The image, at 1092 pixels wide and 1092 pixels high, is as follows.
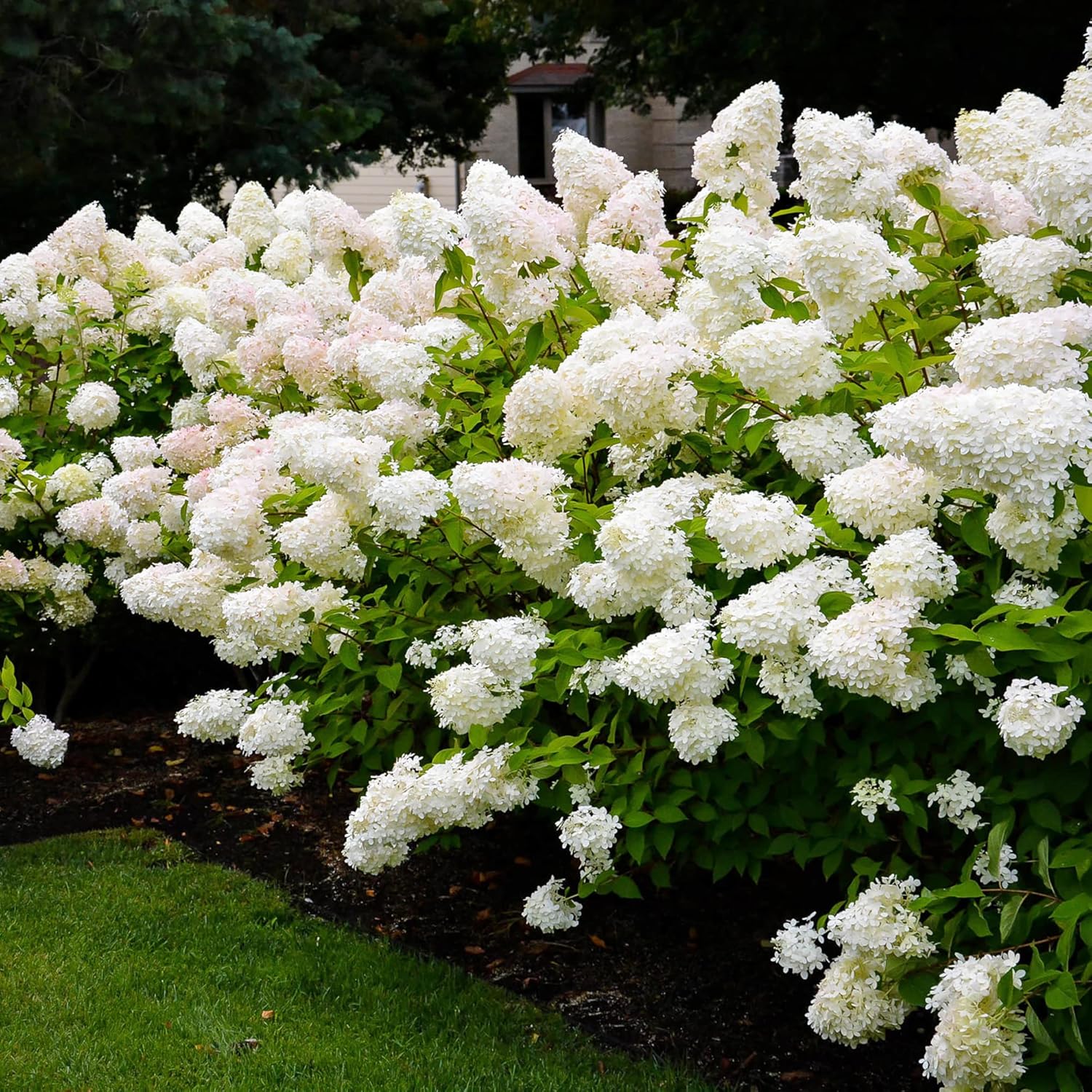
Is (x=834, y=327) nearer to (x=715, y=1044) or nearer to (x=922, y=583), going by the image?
(x=922, y=583)

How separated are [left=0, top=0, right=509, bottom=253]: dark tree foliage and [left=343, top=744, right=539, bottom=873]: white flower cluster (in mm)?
11084

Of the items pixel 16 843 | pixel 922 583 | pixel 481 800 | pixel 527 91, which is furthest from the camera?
pixel 527 91

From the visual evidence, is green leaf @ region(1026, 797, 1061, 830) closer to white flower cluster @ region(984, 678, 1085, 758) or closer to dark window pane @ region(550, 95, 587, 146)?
white flower cluster @ region(984, 678, 1085, 758)

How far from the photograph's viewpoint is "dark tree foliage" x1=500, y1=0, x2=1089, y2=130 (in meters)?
14.8

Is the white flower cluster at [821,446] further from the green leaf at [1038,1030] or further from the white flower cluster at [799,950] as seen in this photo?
the green leaf at [1038,1030]

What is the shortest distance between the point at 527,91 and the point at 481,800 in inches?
1180

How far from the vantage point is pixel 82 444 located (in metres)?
6.07

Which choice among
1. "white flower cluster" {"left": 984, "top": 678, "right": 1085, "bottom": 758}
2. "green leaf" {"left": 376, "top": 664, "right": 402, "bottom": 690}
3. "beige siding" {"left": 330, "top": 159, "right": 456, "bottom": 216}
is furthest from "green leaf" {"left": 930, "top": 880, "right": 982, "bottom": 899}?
"beige siding" {"left": 330, "top": 159, "right": 456, "bottom": 216}

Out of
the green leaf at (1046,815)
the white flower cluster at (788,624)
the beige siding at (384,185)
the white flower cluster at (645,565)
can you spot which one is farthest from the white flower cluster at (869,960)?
the beige siding at (384,185)

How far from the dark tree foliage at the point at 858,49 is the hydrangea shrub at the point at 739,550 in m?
11.6

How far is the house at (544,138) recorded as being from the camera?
28.0 m

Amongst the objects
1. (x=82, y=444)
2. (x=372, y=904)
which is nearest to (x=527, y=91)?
(x=82, y=444)

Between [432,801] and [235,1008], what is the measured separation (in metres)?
0.97

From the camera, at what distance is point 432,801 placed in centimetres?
323
